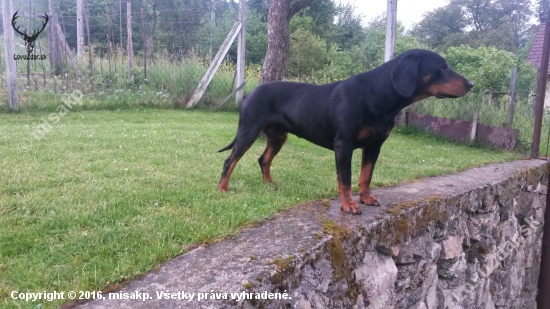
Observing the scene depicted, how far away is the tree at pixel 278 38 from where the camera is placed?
7480mm

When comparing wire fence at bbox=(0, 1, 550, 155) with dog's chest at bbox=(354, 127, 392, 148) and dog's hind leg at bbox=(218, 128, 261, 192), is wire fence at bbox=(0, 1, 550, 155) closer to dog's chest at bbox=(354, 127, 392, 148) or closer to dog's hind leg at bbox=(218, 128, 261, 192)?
dog's chest at bbox=(354, 127, 392, 148)

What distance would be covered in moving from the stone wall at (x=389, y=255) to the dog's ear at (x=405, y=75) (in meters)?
0.92

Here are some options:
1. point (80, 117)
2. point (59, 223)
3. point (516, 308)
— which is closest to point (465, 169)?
point (516, 308)

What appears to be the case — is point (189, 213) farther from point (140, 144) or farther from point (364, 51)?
point (364, 51)

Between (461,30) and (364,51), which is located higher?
(461,30)

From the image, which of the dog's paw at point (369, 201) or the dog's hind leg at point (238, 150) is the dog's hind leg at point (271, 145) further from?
the dog's paw at point (369, 201)

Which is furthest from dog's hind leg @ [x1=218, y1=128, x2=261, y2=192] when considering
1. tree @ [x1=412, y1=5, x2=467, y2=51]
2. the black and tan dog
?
tree @ [x1=412, y1=5, x2=467, y2=51]

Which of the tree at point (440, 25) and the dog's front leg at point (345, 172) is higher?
the tree at point (440, 25)

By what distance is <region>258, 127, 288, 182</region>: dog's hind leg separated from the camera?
154 inches

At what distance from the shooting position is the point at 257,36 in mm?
24078

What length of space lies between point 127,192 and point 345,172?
1765 millimetres

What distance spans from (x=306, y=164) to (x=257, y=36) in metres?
19.9

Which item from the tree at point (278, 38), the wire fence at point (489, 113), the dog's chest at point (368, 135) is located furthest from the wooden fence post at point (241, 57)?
the dog's chest at point (368, 135)

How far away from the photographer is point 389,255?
10.2ft
